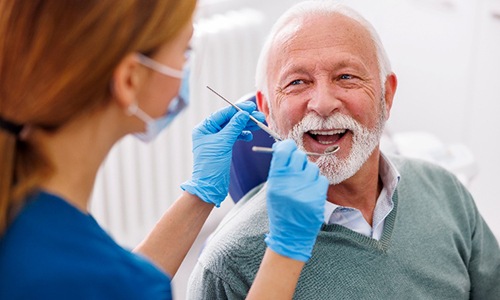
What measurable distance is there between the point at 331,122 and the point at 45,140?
0.74 metres

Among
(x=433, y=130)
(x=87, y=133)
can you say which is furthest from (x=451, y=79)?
(x=87, y=133)

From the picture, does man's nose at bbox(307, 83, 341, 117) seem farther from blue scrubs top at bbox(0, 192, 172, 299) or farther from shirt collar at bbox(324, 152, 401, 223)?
blue scrubs top at bbox(0, 192, 172, 299)

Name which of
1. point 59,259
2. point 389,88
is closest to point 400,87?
point 389,88

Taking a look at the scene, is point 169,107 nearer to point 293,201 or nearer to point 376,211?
point 293,201

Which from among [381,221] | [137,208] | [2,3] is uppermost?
[2,3]

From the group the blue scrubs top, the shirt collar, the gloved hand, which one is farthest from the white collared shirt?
the blue scrubs top

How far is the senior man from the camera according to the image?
62.5 inches

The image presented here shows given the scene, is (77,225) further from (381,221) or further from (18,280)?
(381,221)

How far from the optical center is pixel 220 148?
1625 mm

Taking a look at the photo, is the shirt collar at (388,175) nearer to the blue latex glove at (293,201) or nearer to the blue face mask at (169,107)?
the blue latex glove at (293,201)

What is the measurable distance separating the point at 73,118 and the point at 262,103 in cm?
82

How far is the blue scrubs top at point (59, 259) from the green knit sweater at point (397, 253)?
50 cm

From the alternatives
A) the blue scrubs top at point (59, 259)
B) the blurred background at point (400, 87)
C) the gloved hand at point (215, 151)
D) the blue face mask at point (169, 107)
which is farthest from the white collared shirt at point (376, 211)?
the blurred background at point (400, 87)

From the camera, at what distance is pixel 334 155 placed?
1.62 m
